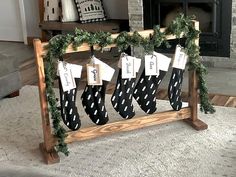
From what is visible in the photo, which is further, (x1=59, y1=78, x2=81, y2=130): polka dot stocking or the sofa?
the sofa

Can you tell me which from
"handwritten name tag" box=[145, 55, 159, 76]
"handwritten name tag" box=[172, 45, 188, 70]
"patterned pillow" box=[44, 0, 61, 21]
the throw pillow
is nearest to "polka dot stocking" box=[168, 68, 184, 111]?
"handwritten name tag" box=[172, 45, 188, 70]

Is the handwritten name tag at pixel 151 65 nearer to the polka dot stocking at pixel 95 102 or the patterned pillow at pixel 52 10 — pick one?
the polka dot stocking at pixel 95 102

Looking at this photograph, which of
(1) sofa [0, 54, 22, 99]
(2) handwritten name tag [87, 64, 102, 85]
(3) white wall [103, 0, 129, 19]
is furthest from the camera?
(3) white wall [103, 0, 129, 19]

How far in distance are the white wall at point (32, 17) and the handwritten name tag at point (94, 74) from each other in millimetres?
3405

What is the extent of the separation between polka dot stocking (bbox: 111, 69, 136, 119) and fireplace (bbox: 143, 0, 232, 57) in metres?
1.87

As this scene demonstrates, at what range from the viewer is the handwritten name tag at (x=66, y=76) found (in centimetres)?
236

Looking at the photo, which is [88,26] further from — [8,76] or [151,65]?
[151,65]

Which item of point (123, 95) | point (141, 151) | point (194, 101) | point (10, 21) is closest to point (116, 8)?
point (10, 21)

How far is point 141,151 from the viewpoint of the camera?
2531 mm

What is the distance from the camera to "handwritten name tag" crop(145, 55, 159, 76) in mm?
2548

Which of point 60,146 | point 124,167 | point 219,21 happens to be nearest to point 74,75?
point 60,146

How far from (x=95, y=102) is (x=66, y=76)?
274 millimetres

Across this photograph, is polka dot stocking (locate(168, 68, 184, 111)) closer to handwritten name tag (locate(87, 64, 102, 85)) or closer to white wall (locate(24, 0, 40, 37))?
handwritten name tag (locate(87, 64, 102, 85))

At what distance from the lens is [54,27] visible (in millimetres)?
5027
